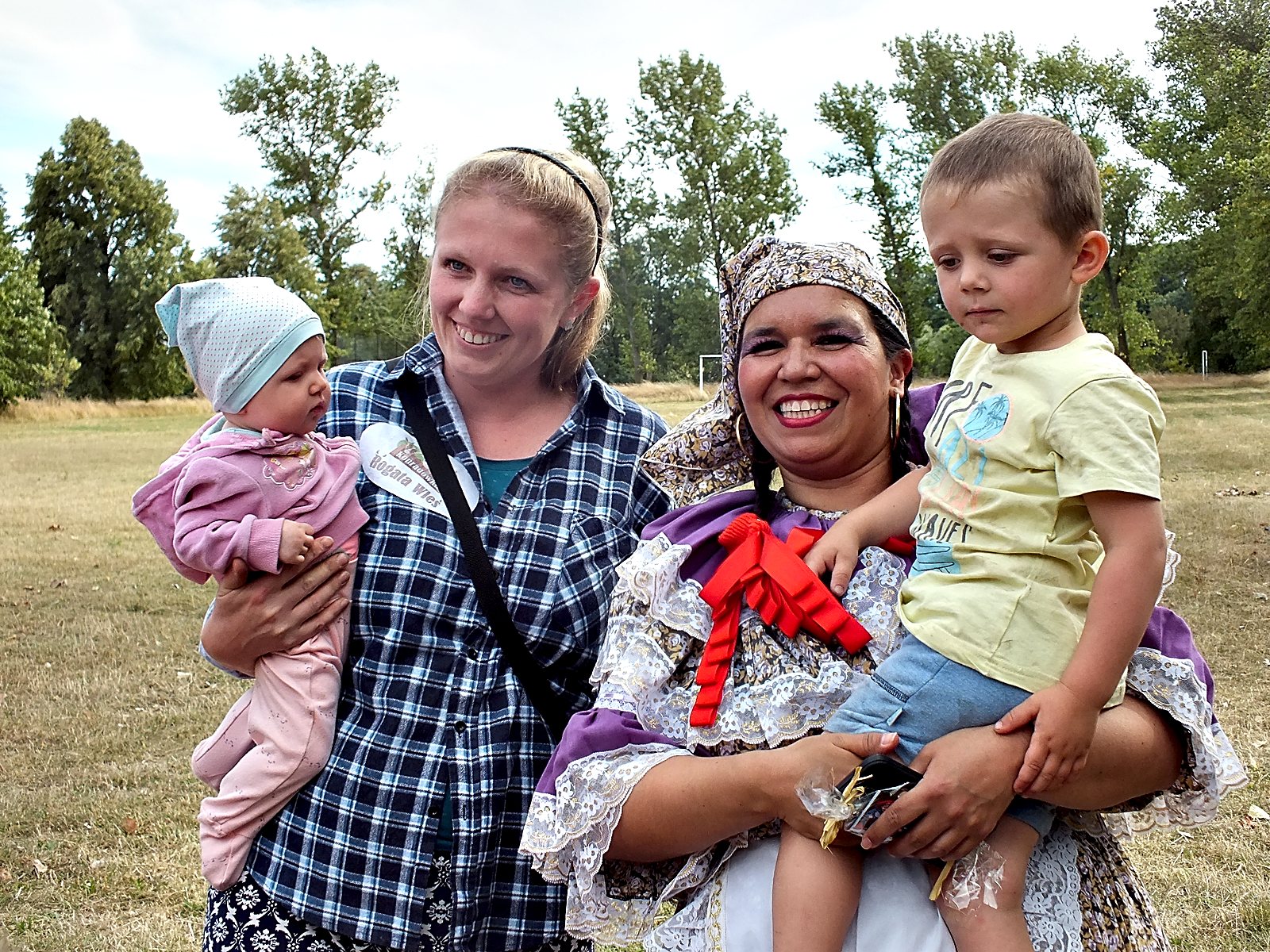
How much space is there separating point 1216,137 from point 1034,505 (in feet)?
105

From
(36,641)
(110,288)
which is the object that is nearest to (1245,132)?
(36,641)

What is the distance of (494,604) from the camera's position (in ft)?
8.27

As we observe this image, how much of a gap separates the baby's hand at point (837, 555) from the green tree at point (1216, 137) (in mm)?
20486

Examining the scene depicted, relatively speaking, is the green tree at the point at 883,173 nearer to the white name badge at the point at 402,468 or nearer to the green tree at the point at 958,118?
the green tree at the point at 958,118

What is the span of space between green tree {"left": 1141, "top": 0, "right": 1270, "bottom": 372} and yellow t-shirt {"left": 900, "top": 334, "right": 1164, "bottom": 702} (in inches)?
809

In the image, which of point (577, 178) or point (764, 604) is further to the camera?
point (577, 178)

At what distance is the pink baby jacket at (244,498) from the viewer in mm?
2492

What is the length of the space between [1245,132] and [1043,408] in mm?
24653

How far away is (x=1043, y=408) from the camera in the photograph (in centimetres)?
197

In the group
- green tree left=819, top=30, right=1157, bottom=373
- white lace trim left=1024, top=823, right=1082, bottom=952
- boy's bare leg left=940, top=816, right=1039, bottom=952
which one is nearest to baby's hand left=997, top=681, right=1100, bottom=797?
boy's bare leg left=940, top=816, right=1039, bottom=952

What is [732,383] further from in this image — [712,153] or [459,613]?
[712,153]

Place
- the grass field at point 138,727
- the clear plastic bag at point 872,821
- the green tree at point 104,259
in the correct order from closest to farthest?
1. the clear plastic bag at point 872,821
2. the grass field at point 138,727
3. the green tree at point 104,259

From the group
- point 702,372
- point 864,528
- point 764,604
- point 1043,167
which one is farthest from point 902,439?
point 702,372

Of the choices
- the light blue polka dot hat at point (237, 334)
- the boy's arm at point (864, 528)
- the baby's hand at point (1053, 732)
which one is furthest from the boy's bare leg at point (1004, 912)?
the light blue polka dot hat at point (237, 334)
